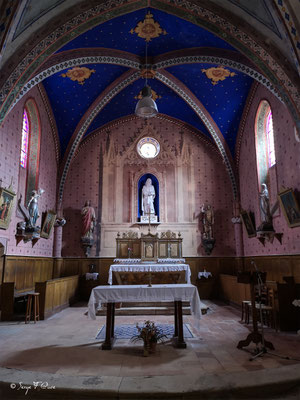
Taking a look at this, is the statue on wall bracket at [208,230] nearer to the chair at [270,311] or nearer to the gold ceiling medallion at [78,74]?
the chair at [270,311]

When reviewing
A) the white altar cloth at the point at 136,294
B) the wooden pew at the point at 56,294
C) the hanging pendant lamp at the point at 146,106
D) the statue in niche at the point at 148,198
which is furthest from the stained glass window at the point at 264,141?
the wooden pew at the point at 56,294

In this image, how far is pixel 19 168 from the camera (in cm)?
1137

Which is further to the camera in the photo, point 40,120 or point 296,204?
point 40,120

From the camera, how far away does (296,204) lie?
9.41m

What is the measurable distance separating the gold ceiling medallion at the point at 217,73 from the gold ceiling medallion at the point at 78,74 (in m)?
4.59

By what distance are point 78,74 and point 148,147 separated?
5.27 meters

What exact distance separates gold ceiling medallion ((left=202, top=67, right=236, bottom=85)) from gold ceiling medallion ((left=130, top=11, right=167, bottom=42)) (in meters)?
2.53

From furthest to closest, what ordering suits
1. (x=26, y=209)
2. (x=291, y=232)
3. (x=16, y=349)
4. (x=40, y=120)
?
(x=40, y=120) < (x=26, y=209) < (x=291, y=232) < (x=16, y=349)

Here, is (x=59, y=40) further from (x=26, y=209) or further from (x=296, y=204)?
(x=296, y=204)

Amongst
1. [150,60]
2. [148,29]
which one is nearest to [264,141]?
[150,60]

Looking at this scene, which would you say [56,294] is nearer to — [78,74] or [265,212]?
[265,212]

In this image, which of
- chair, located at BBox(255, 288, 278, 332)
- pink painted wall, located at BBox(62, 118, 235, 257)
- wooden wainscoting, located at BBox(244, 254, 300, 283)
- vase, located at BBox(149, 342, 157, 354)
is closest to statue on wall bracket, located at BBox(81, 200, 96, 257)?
pink painted wall, located at BBox(62, 118, 235, 257)

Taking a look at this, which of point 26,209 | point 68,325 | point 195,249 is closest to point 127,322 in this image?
point 68,325

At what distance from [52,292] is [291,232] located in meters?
7.98
